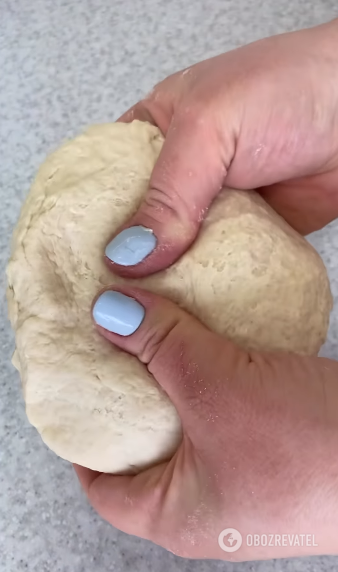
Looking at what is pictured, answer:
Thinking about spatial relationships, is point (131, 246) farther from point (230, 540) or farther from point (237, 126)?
point (230, 540)

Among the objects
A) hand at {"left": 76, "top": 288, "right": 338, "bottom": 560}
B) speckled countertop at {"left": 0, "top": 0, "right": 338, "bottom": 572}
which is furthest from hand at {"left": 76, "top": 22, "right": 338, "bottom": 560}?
speckled countertop at {"left": 0, "top": 0, "right": 338, "bottom": 572}

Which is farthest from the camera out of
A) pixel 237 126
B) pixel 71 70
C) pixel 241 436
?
pixel 71 70

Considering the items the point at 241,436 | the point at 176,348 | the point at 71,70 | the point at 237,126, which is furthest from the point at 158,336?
the point at 71,70

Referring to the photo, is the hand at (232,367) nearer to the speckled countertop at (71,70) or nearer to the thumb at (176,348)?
the thumb at (176,348)

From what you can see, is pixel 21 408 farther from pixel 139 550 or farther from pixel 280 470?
pixel 280 470

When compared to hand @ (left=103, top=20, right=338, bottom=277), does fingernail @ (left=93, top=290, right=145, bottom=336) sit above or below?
below

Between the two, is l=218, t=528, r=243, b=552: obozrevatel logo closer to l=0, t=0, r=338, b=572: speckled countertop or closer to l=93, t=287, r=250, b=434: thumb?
l=93, t=287, r=250, b=434: thumb

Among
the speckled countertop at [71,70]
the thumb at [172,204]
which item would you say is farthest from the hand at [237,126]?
the speckled countertop at [71,70]

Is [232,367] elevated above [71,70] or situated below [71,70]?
below
